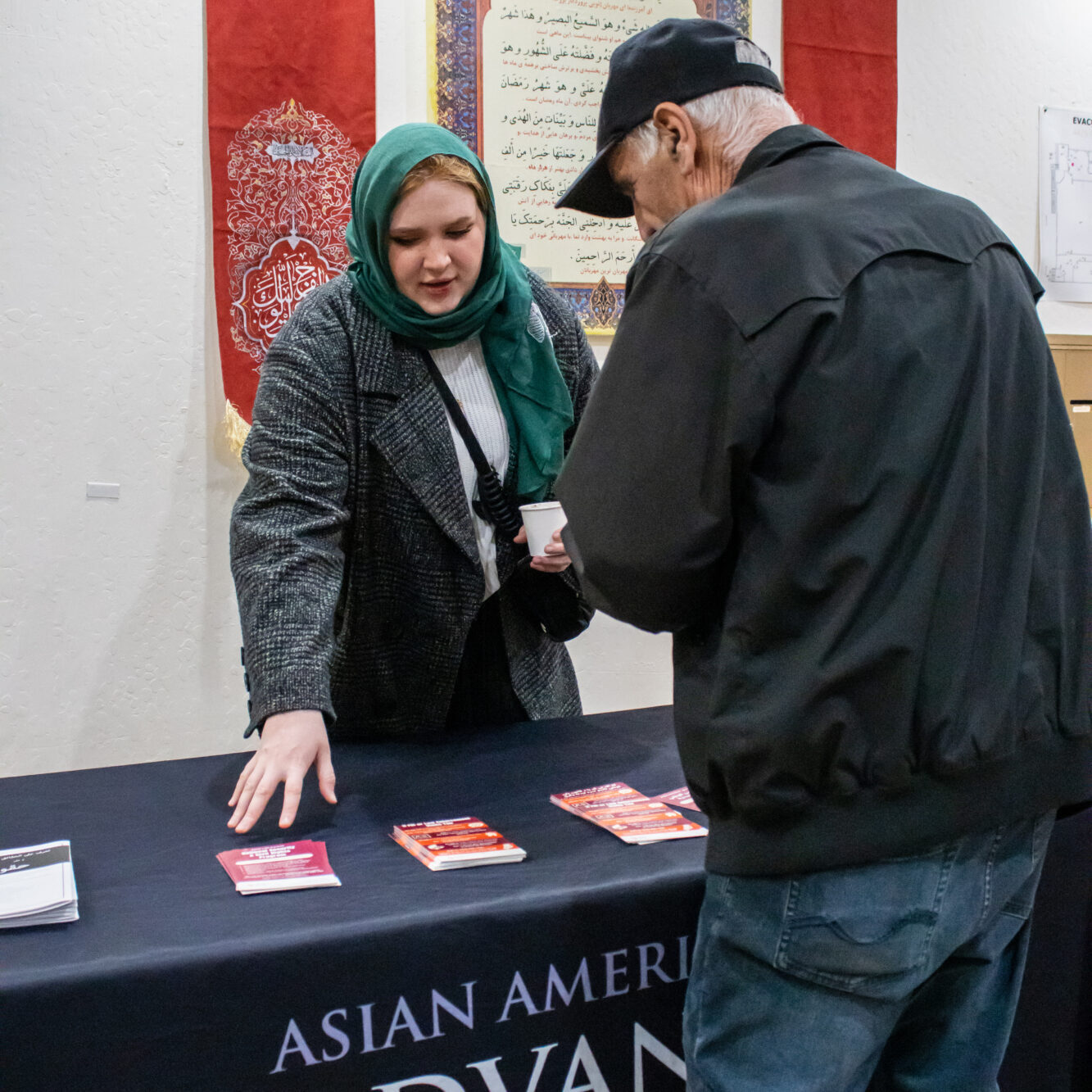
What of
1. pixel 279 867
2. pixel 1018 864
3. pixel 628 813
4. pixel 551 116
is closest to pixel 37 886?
pixel 279 867

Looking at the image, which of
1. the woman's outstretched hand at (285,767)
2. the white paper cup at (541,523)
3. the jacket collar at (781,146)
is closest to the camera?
the jacket collar at (781,146)

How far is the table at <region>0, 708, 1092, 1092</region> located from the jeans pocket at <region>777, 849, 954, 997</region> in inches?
11.0

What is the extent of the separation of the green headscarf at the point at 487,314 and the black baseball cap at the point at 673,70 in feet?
1.63

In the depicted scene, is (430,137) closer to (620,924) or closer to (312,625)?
(312,625)

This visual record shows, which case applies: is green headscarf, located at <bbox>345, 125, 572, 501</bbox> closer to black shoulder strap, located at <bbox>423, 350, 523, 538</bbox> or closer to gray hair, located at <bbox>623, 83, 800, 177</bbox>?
black shoulder strap, located at <bbox>423, 350, 523, 538</bbox>

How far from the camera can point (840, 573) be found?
0.71 metres

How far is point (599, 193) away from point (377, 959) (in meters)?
0.76

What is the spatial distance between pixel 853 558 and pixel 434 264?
0.90 m

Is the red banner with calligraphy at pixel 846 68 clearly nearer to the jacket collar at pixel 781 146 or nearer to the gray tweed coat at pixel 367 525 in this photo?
the gray tweed coat at pixel 367 525

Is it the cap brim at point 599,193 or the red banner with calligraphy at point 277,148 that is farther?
the red banner with calligraphy at point 277,148

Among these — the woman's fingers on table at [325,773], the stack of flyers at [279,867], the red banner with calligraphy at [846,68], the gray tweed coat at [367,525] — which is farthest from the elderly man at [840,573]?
the red banner with calligraphy at [846,68]

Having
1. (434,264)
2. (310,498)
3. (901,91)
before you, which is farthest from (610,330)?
(310,498)

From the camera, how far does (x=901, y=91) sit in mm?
2939

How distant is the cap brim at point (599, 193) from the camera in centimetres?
102
